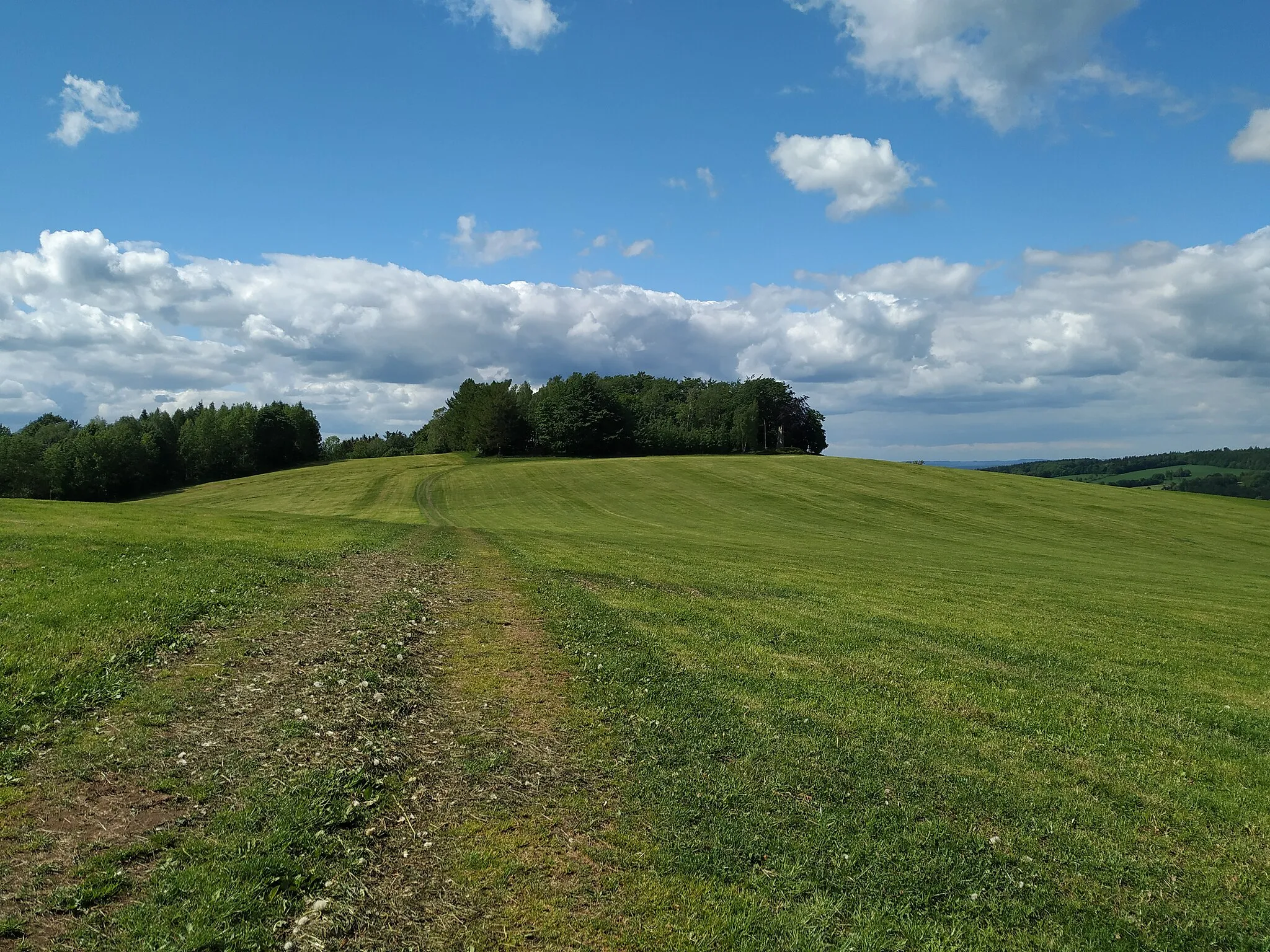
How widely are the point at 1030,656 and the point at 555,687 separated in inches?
409

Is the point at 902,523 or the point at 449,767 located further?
the point at 902,523

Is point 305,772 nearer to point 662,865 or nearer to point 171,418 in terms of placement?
point 662,865

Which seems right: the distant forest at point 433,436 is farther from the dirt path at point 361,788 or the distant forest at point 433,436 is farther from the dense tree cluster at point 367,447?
the dirt path at point 361,788

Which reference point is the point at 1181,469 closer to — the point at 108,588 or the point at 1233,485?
the point at 1233,485

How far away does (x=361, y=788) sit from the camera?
7.56 m

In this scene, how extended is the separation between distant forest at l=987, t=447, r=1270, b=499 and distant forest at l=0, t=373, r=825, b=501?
49.0 meters

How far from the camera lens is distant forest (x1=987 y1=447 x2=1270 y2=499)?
364ft

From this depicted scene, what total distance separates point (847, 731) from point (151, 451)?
127923mm

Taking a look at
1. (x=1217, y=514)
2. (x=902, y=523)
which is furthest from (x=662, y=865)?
(x=1217, y=514)

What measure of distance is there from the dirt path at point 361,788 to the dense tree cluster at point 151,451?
109886 millimetres

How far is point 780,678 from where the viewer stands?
475 inches

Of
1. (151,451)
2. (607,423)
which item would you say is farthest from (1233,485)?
(151,451)

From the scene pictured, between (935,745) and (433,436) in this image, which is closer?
(935,745)

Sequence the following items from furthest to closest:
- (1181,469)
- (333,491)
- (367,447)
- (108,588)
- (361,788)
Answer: (367,447) < (1181,469) < (333,491) < (108,588) < (361,788)
